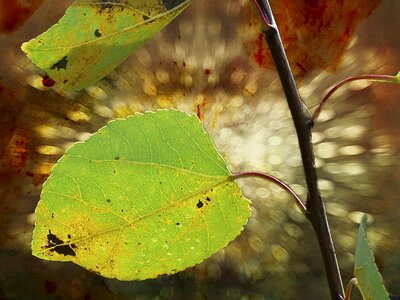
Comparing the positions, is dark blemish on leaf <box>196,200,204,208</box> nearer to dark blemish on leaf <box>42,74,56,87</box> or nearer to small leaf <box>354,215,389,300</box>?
small leaf <box>354,215,389,300</box>

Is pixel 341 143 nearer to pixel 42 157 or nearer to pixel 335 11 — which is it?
pixel 335 11

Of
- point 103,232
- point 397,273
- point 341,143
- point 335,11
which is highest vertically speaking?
point 335,11

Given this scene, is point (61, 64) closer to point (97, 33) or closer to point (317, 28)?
point (97, 33)

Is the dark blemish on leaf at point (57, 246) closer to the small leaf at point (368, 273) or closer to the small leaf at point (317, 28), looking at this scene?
the small leaf at point (368, 273)

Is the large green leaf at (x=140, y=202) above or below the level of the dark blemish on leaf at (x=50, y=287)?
below

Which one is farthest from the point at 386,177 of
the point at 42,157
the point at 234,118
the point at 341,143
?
the point at 42,157

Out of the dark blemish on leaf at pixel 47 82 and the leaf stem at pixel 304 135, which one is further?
the dark blemish on leaf at pixel 47 82

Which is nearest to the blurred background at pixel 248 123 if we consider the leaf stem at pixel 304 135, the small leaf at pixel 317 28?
the small leaf at pixel 317 28
